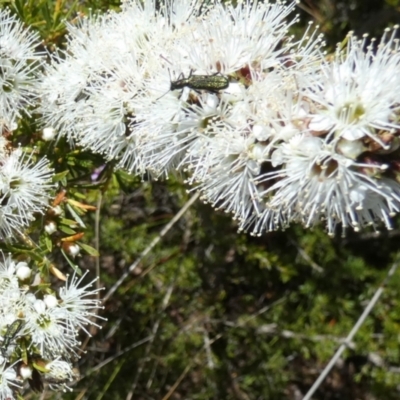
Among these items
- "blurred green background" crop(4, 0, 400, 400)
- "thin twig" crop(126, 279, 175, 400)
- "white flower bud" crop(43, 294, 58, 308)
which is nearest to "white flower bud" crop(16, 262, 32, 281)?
"white flower bud" crop(43, 294, 58, 308)

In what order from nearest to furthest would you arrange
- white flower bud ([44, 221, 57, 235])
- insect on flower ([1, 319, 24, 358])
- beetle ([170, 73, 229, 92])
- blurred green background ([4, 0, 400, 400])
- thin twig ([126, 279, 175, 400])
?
beetle ([170, 73, 229, 92])
insect on flower ([1, 319, 24, 358])
white flower bud ([44, 221, 57, 235])
thin twig ([126, 279, 175, 400])
blurred green background ([4, 0, 400, 400])

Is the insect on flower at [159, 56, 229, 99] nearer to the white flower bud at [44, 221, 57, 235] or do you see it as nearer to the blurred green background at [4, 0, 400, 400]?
the white flower bud at [44, 221, 57, 235]

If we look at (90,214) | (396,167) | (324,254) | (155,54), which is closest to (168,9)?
(155,54)

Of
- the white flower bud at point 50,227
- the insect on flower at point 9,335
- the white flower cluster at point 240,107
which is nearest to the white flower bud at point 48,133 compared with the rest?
the white flower cluster at point 240,107

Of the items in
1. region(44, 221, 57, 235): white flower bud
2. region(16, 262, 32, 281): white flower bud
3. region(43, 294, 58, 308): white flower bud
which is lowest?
region(43, 294, 58, 308): white flower bud

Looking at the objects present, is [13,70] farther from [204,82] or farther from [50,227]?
[204,82]

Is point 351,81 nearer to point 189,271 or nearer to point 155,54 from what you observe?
point 155,54

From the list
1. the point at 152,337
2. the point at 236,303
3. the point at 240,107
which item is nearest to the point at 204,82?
the point at 240,107

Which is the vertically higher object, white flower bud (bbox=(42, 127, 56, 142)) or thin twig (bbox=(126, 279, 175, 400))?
white flower bud (bbox=(42, 127, 56, 142))
